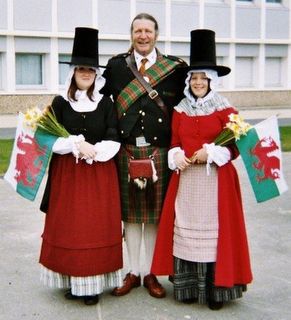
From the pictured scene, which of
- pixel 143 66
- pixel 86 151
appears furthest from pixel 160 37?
pixel 86 151

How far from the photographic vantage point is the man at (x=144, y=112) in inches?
183

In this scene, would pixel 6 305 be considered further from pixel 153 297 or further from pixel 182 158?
pixel 182 158

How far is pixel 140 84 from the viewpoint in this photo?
4641 mm

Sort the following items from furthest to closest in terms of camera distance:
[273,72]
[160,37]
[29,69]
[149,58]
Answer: [273,72]
[160,37]
[29,69]
[149,58]

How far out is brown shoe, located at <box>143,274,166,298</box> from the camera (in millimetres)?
4739

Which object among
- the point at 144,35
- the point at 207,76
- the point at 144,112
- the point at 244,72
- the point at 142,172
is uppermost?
the point at 244,72

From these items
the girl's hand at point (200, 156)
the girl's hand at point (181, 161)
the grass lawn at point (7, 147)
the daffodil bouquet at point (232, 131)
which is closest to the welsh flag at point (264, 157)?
the daffodil bouquet at point (232, 131)

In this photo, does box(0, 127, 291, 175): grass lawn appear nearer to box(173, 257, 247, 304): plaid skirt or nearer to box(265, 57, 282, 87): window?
box(173, 257, 247, 304): plaid skirt

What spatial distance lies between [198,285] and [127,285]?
2.01 ft

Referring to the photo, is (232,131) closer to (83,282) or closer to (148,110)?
(148,110)

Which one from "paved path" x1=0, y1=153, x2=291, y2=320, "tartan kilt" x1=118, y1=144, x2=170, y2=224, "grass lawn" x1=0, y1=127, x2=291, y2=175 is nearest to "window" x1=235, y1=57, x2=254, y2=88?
"grass lawn" x1=0, y1=127, x2=291, y2=175

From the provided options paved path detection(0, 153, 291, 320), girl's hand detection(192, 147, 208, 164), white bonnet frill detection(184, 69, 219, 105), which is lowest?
paved path detection(0, 153, 291, 320)

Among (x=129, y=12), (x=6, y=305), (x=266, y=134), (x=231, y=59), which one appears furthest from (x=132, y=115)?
(x=231, y=59)

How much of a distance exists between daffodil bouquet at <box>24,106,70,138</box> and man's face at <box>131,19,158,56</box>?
0.76 meters
